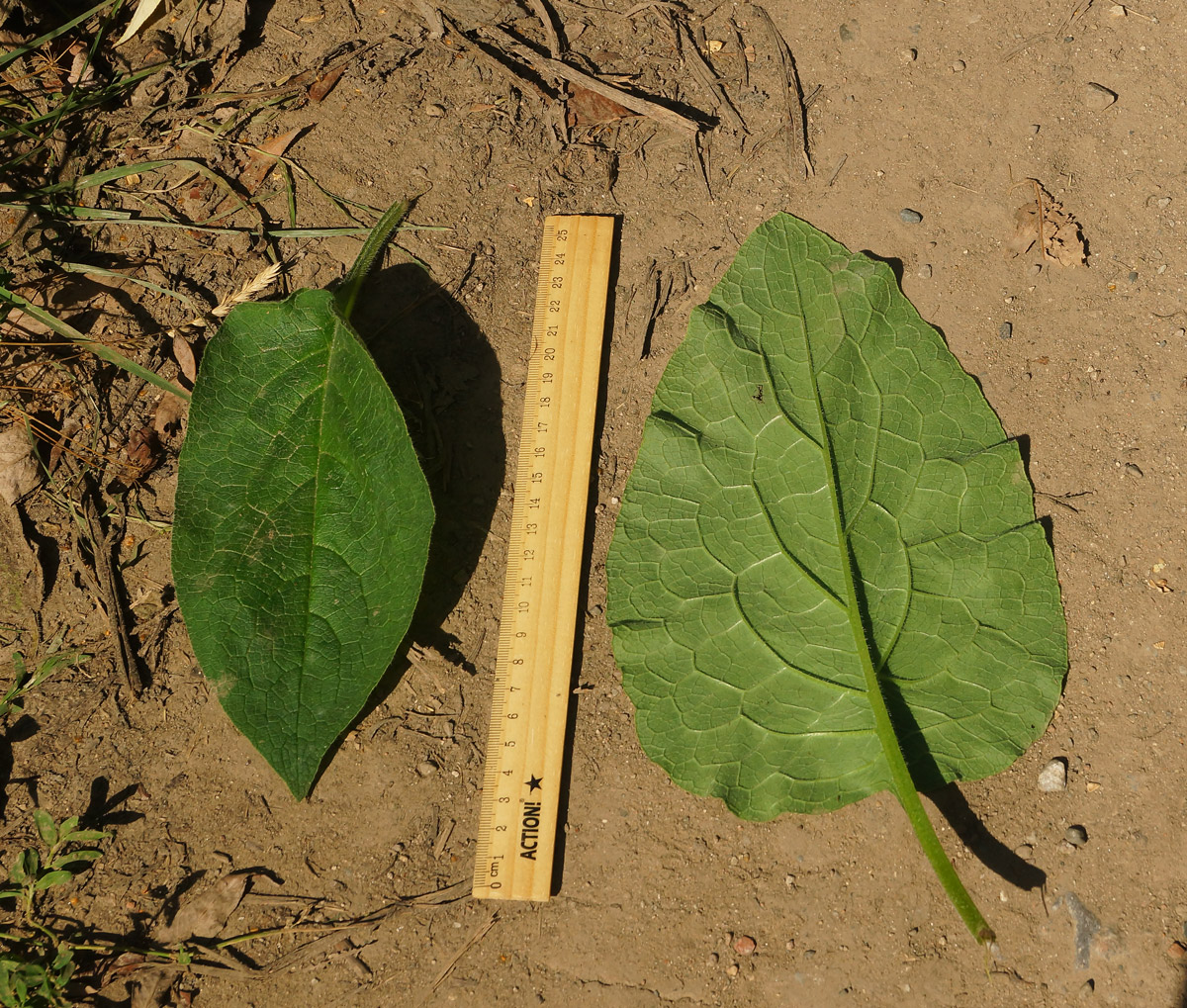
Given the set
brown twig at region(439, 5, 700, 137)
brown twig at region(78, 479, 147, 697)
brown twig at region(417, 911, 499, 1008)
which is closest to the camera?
brown twig at region(417, 911, 499, 1008)

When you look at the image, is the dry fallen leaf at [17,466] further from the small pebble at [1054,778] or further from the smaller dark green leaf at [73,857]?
the small pebble at [1054,778]

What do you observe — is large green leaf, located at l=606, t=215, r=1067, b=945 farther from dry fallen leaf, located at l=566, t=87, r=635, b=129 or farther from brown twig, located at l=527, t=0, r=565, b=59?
brown twig, located at l=527, t=0, r=565, b=59

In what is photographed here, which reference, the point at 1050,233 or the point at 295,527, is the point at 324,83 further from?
the point at 1050,233

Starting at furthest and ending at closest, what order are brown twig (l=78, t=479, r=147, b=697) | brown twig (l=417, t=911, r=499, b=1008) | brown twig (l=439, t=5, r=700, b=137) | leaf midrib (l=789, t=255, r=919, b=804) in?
brown twig (l=439, t=5, r=700, b=137)
brown twig (l=78, t=479, r=147, b=697)
brown twig (l=417, t=911, r=499, b=1008)
leaf midrib (l=789, t=255, r=919, b=804)

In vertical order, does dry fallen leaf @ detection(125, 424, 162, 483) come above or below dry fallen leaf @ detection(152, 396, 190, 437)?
below

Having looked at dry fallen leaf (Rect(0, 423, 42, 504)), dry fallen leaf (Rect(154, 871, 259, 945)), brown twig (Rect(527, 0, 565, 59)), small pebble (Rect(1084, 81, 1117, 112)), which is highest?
small pebble (Rect(1084, 81, 1117, 112))

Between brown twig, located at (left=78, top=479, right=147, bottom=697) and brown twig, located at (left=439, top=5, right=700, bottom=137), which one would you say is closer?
brown twig, located at (left=78, top=479, right=147, bottom=697)

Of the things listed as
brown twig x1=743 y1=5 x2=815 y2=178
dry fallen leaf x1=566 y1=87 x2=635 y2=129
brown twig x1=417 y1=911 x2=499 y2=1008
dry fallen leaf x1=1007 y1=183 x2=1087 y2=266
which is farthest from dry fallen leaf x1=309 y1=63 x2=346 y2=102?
brown twig x1=417 y1=911 x2=499 y2=1008
